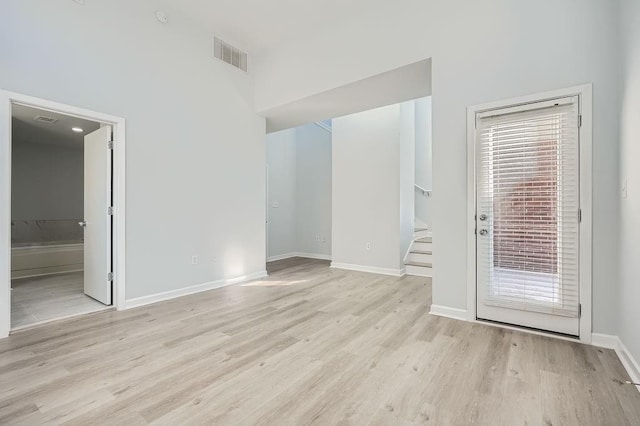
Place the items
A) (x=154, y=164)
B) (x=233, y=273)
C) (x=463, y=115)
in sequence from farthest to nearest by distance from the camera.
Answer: (x=233, y=273)
(x=154, y=164)
(x=463, y=115)

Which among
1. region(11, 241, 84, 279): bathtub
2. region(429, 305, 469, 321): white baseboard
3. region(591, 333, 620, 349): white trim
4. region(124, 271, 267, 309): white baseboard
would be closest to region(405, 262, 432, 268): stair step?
region(429, 305, 469, 321): white baseboard

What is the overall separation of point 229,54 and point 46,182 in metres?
5.09

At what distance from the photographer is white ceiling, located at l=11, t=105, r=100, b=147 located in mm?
3929

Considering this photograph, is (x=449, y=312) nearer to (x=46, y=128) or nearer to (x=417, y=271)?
(x=417, y=271)

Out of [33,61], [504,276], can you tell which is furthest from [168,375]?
[33,61]

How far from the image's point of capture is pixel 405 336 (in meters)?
2.61

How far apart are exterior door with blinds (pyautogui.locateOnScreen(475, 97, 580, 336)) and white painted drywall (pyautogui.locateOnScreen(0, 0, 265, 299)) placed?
3.31 meters

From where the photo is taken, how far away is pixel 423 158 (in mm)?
6953

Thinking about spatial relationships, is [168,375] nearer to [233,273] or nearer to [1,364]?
[1,364]

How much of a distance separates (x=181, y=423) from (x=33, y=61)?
11.1ft

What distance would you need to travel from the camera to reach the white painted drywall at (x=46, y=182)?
232 inches

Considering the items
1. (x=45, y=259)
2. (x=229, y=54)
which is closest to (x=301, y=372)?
(x=229, y=54)

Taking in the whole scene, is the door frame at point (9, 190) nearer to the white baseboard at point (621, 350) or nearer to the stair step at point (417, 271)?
the stair step at point (417, 271)

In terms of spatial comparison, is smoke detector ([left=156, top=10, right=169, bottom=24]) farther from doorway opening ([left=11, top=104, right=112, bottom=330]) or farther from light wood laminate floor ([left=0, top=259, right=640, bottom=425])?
light wood laminate floor ([left=0, top=259, right=640, bottom=425])
